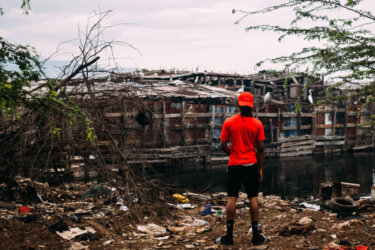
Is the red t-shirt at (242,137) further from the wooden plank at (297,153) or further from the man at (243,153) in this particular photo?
the wooden plank at (297,153)

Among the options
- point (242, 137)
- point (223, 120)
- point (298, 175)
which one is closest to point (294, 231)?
point (242, 137)

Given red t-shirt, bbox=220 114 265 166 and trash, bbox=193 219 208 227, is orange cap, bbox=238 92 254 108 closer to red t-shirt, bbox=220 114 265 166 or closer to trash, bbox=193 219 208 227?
red t-shirt, bbox=220 114 265 166

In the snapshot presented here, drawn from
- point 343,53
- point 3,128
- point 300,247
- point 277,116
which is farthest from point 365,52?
point 277,116

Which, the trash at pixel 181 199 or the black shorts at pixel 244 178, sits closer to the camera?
the black shorts at pixel 244 178

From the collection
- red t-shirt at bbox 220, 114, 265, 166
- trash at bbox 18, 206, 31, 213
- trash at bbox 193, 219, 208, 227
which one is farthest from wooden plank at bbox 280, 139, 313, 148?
red t-shirt at bbox 220, 114, 265, 166

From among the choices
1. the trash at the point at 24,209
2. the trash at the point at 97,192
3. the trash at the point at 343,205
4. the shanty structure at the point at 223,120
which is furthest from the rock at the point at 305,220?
the shanty structure at the point at 223,120

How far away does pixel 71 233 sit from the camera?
4953 mm

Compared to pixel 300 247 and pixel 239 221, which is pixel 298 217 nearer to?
pixel 239 221

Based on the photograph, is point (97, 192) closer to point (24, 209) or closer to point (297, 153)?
point (24, 209)

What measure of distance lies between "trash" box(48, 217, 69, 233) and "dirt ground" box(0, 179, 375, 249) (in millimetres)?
14

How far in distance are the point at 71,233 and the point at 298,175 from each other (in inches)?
430

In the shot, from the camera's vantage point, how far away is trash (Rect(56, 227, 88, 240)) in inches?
191

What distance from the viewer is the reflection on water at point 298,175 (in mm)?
11336

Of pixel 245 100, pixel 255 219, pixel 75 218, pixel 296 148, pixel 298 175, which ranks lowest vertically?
pixel 298 175
